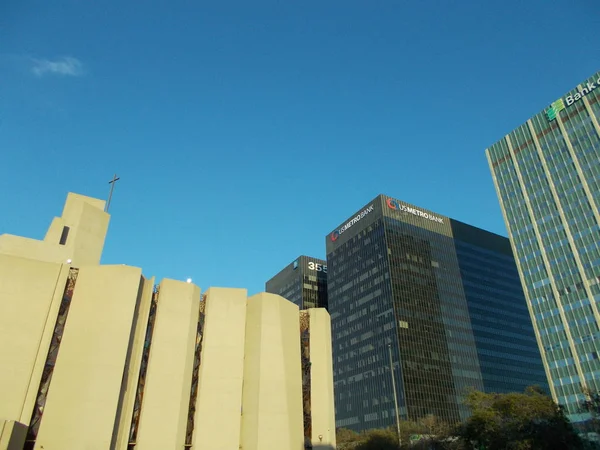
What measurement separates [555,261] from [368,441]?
61.7 meters

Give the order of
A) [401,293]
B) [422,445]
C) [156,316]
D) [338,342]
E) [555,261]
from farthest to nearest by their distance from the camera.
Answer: [338,342] → [401,293] → [555,261] → [422,445] → [156,316]

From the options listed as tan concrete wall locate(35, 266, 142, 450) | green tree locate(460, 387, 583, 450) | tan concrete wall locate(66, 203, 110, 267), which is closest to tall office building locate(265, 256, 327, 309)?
green tree locate(460, 387, 583, 450)

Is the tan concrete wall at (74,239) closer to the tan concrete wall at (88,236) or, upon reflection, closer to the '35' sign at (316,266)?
the tan concrete wall at (88,236)

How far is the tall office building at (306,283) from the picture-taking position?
18212 cm

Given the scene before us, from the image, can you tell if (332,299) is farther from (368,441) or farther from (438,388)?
(368,441)

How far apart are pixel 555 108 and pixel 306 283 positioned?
105 metres

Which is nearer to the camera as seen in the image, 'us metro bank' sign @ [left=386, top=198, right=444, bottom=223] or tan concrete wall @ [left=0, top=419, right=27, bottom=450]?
tan concrete wall @ [left=0, top=419, right=27, bottom=450]

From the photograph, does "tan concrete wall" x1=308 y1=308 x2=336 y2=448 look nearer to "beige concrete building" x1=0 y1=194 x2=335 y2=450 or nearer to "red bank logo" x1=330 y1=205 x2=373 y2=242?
"beige concrete building" x1=0 y1=194 x2=335 y2=450

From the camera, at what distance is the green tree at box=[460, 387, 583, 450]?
2050 inches

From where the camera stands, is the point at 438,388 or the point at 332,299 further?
the point at 332,299

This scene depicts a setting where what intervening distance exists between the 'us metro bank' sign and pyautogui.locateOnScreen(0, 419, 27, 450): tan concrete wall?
433 feet

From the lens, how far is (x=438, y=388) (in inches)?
5153

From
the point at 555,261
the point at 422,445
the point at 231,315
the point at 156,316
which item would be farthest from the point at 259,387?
the point at 555,261

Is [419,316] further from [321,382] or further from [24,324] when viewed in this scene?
[24,324]
